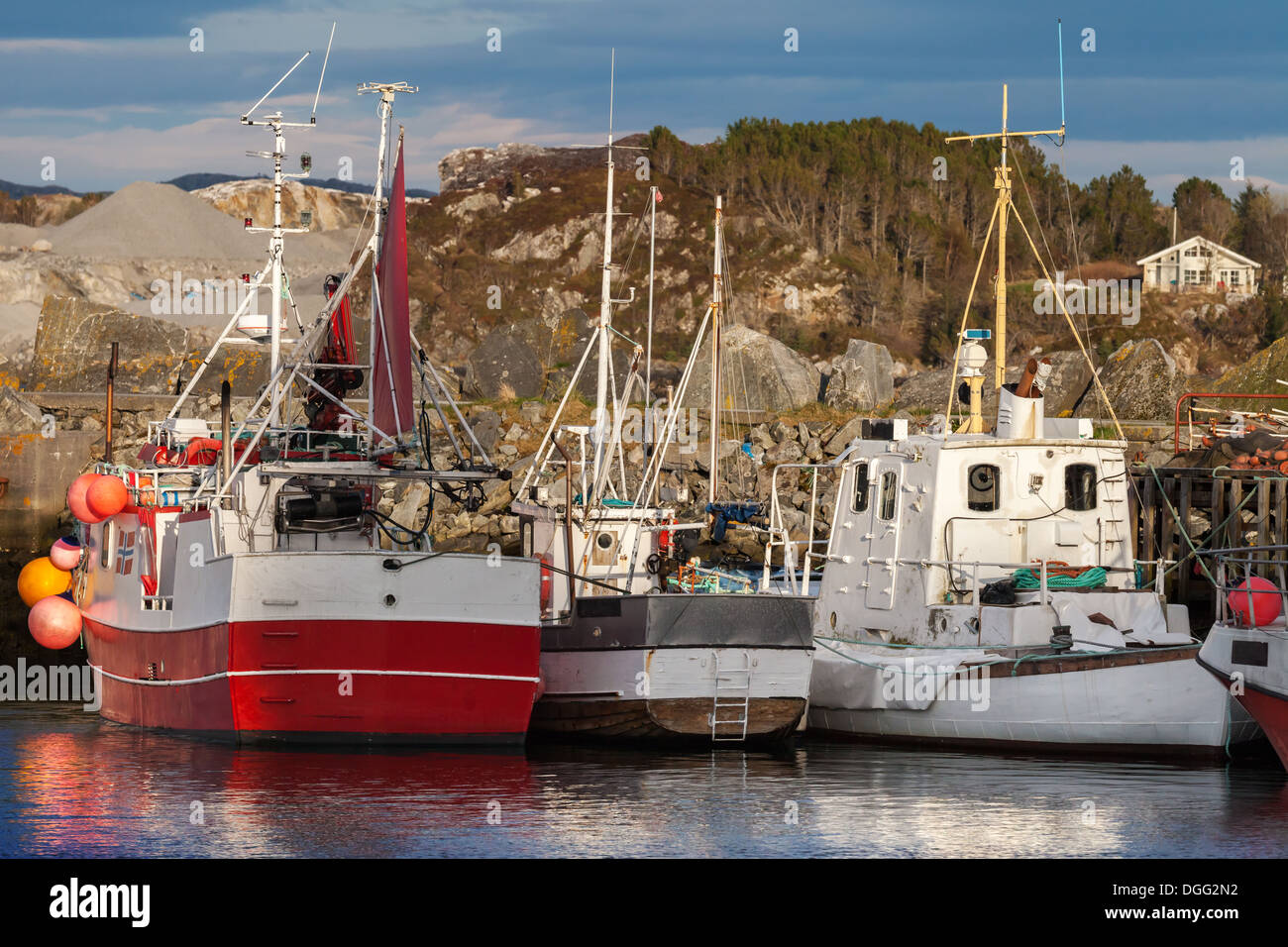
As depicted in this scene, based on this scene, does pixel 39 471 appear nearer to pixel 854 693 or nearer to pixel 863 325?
pixel 854 693

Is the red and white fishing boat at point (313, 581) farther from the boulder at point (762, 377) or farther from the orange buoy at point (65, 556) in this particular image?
the boulder at point (762, 377)

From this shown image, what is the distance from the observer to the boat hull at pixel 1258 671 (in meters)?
18.2

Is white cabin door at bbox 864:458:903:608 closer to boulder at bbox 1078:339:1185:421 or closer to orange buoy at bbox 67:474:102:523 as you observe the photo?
orange buoy at bbox 67:474:102:523

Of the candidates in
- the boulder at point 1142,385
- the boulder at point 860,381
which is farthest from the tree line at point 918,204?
the boulder at point 1142,385

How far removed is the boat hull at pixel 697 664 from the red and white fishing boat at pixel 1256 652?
5223mm

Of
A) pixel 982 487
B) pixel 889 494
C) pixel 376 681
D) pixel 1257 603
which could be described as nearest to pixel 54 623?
pixel 376 681

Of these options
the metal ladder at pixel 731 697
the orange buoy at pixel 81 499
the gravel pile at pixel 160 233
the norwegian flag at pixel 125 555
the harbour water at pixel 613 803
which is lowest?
the harbour water at pixel 613 803

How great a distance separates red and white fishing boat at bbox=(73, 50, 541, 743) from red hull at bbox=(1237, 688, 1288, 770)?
854 cm

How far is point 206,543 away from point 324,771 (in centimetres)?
419

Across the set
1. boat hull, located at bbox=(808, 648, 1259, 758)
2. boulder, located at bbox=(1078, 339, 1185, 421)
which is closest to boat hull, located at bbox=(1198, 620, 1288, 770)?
boat hull, located at bbox=(808, 648, 1259, 758)

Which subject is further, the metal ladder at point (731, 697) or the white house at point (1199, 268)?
the white house at point (1199, 268)

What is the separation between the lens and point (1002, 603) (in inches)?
882

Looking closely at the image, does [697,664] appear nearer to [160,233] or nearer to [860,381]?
[860,381]
